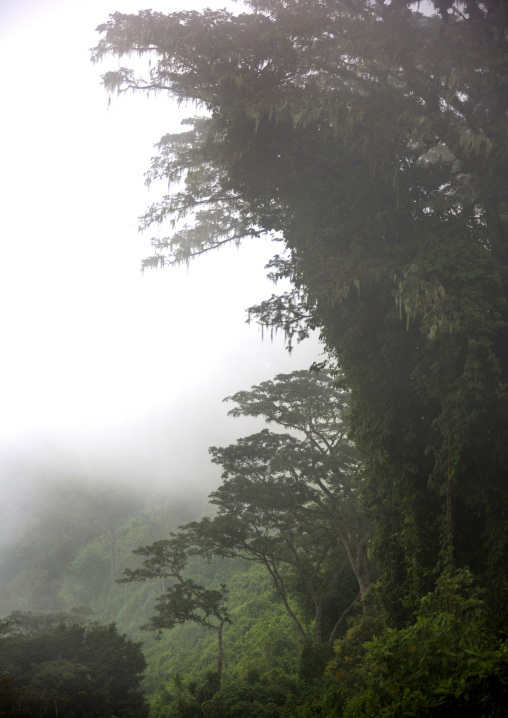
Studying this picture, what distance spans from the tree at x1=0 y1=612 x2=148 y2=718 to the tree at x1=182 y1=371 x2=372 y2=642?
411 centimetres

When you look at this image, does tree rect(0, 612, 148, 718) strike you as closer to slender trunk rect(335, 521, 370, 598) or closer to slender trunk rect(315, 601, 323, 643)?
slender trunk rect(315, 601, 323, 643)

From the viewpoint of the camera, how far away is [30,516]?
47.2m

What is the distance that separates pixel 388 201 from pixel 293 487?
997 cm

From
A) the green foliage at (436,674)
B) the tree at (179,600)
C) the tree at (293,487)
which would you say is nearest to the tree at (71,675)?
the tree at (179,600)

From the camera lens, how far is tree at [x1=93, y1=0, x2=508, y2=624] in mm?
8398

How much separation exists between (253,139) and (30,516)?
46.3 m

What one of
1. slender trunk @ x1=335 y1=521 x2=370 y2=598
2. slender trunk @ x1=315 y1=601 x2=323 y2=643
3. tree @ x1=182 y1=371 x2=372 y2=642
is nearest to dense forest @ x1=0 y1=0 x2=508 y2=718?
slender trunk @ x1=315 y1=601 x2=323 y2=643

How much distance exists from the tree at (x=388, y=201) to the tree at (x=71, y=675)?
9.09 meters

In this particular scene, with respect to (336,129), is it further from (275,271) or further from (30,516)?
(30,516)

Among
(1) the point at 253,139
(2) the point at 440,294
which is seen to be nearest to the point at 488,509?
(2) the point at 440,294

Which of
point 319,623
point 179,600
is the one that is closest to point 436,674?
point 319,623

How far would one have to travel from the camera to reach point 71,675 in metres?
13.4

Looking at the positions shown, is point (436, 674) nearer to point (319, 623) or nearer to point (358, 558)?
point (358, 558)

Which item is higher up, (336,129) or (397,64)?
(397,64)
